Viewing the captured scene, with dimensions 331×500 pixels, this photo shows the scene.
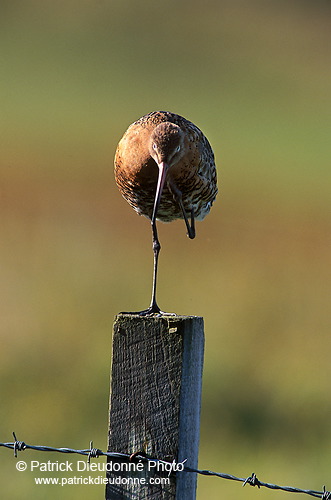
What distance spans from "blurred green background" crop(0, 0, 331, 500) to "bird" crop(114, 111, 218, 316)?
1.66 meters

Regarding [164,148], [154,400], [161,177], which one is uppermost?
[164,148]

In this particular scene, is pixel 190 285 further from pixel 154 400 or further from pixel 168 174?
pixel 154 400

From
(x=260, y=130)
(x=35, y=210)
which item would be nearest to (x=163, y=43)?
(x=260, y=130)

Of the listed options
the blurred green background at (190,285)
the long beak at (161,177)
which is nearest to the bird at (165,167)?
the long beak at (161,177)

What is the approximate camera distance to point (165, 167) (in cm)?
471

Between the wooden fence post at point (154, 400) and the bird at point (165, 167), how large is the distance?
1.82m

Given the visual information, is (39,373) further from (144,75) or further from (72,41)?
(72,41)

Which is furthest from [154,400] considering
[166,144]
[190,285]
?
[190,285]

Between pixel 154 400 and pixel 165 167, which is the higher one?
pixel 165 167

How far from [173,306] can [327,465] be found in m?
3.17

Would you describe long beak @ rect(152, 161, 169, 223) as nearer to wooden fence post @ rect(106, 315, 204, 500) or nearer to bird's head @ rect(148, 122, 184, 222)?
bird's head @ rect(148, 122, 184, 222)

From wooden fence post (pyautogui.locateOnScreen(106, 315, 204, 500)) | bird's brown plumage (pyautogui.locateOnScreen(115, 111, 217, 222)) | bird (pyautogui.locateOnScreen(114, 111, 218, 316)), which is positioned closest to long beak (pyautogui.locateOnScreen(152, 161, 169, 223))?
bird (pyautogui.locateOnScreen(114, 111, 218, 316))

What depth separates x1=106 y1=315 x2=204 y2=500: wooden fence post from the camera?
2.84m

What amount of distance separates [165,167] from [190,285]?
15.3 ft
